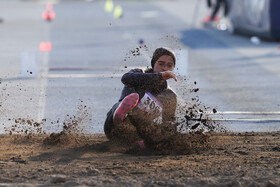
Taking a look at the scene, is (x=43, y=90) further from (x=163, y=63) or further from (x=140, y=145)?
(x=140, y=145)

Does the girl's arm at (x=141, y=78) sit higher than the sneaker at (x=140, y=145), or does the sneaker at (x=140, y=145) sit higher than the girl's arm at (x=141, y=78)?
the girl's arm at (x=141, y=78)

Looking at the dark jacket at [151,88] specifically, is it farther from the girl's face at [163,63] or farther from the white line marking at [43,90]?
the white line marking at [43,90]

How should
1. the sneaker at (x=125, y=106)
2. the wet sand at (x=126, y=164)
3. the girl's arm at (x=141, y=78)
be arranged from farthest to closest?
the girl's arm at (x=141, y=78)
the sneaker at (x=125, y=106)
the wet sand at (x=126, y=164)

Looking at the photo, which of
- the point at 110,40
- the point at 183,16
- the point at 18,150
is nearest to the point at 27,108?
the point at 18,150

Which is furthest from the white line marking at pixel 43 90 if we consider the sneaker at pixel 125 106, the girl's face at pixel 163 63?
the sneaker at pixel 125 106

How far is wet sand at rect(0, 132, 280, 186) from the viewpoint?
5.76 metres

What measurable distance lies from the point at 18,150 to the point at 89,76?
664 centimetres

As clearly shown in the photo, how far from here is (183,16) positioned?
1248 inches

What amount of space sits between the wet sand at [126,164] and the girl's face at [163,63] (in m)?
0.93

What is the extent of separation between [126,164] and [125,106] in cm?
67

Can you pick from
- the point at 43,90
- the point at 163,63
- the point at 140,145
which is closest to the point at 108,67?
the point at 43,90

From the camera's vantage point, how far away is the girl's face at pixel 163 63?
742 cm

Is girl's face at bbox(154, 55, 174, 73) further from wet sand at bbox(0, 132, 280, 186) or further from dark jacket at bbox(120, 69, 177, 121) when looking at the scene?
wet sand at bbox(0, 132, 280, 186)

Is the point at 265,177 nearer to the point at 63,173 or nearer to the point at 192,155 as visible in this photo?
the point at 192,155
